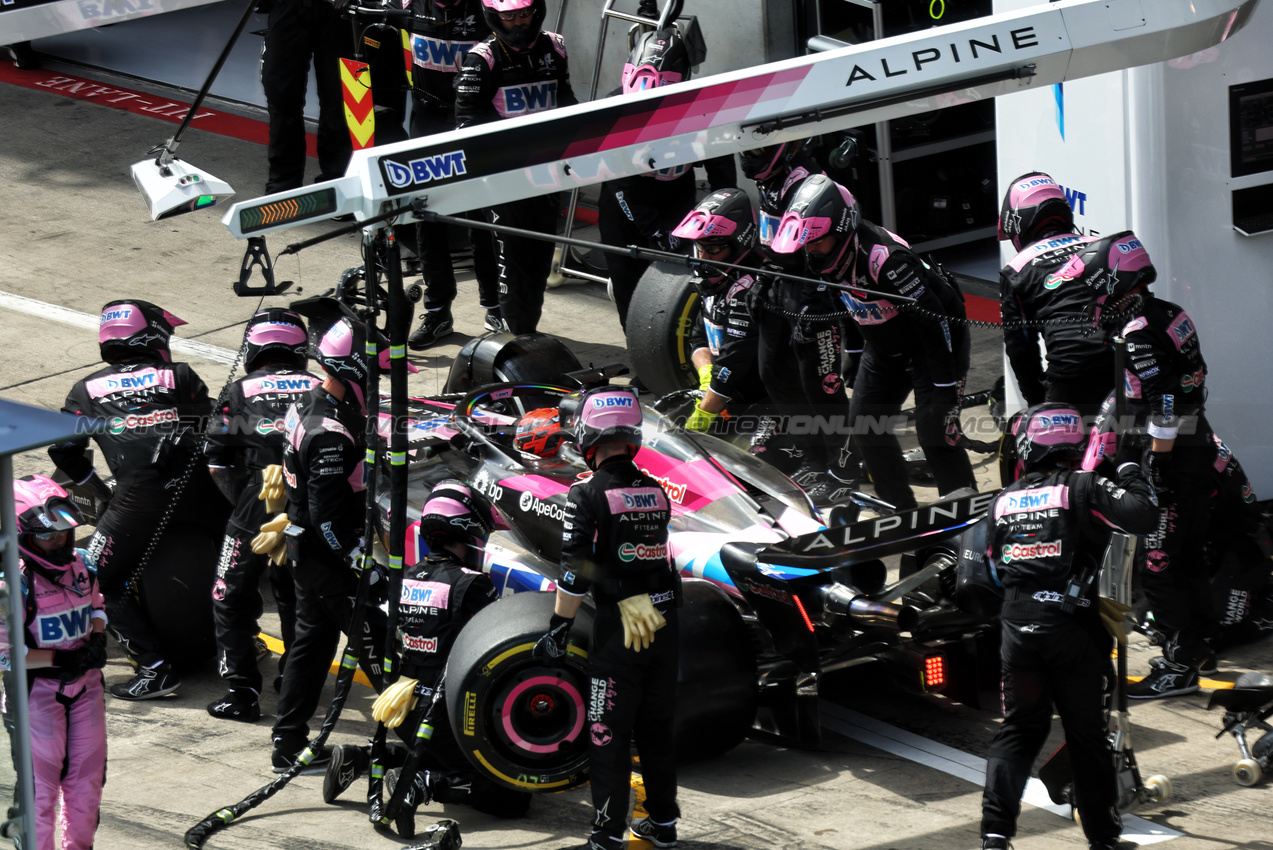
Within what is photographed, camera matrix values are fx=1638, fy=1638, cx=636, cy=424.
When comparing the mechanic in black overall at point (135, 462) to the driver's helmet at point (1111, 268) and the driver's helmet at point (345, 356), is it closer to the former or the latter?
the driver's helmet at point (345, 356)

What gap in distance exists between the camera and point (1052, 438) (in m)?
6.40

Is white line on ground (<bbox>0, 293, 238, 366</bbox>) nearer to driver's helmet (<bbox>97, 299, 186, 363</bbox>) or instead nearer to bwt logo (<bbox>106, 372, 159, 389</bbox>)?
driver's helmet (<bbox>97, 299, 186, 363</bbox>)

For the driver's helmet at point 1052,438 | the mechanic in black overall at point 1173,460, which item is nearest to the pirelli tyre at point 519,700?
the driver's helmet at point 1052,438

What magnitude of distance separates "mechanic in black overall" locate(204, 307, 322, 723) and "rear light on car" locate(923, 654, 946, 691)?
2.98m

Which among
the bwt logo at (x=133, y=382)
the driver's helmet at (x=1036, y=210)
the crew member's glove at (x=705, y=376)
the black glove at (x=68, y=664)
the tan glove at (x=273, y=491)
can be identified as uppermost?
the driver's helmet at (x=1036, y=210)

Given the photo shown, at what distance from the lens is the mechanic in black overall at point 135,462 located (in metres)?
8.20

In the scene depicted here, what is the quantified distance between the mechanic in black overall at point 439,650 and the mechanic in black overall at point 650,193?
4.08 meters

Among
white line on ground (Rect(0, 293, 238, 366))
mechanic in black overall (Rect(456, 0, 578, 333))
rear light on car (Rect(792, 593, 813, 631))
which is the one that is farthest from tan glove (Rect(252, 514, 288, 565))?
white line on ground (Rect(0, 293, 238, 366))

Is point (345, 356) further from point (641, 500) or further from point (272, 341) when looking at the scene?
point (641, 500)

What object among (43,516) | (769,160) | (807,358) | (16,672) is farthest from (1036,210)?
(16,672)

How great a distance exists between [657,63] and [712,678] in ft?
18.0

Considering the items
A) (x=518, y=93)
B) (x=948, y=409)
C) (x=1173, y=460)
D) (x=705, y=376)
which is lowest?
(x=1173, y=460)

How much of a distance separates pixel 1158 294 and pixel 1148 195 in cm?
53

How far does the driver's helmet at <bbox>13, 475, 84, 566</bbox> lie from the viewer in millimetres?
6414
